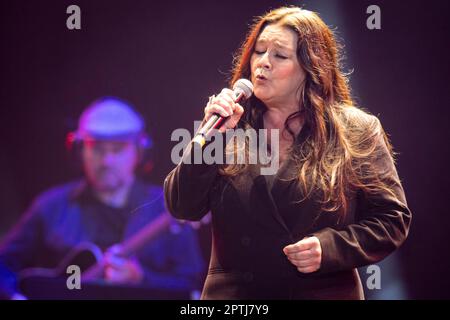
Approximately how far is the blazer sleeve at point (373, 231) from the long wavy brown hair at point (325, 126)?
0.07 feet

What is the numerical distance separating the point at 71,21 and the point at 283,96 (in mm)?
1615

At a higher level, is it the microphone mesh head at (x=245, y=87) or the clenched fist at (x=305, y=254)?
the microphone mesh head at (x=245, y=87)

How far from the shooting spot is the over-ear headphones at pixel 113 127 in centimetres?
259

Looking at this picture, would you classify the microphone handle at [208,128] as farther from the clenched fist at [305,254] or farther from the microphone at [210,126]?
the clenched fist at [305,254]

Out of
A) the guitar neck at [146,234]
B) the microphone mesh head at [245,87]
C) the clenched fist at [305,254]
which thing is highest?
the microphone mesh head at [245,87]

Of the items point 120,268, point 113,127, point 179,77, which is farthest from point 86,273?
point 179,77

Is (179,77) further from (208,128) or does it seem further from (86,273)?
(208,128)

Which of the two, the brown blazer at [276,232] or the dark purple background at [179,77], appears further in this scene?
the dark purple background at [179,77]

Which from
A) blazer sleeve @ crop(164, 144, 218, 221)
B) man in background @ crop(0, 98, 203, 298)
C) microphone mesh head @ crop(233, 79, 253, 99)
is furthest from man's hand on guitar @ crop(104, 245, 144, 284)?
microphone mesh head @ crop(233, 79, 253, 99)

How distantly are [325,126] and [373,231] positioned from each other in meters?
0.29

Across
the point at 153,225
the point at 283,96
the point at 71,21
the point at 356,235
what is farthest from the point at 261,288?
the point at 71,21

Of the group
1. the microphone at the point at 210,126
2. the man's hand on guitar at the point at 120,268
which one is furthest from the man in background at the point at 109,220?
the microphone at the point at 210,126

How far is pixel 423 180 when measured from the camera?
253 centimetres

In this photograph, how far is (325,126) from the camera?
1.35 m
